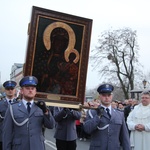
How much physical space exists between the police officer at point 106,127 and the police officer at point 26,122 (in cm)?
64

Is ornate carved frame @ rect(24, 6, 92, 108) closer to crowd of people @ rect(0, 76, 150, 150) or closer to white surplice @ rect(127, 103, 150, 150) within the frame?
crowd of people @ rect(0, 76, 150, 150)

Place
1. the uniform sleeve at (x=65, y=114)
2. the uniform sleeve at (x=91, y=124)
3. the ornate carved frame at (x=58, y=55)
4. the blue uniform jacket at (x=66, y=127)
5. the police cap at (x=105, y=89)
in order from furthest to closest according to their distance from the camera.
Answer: the blue uniform jacket at (x=66, y=127), the uniform sleeve at (x=65, y=114), the ornate carved frame at (x=58, y=55), the police cap at (x=105, y=89), the uniform sleeve at (x=91, y=124)

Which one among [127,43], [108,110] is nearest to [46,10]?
[108,110]

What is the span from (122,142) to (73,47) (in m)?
2.02

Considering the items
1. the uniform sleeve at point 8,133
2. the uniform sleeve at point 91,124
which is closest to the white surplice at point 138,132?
the uniform sleeve at point 91,124

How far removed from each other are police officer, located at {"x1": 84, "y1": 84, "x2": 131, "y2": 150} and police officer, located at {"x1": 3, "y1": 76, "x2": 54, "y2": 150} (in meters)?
0.64

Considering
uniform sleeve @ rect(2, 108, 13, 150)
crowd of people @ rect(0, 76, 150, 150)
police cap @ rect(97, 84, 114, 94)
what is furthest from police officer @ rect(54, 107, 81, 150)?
uniform sleeve @ rect(2, 108, 13, 150)

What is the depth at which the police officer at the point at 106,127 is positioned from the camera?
178 inches

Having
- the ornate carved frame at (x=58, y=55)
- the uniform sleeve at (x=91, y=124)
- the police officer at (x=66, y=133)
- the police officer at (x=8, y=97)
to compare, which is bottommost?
the police officer at (x=66, y=133)

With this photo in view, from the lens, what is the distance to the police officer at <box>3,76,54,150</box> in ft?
13.9

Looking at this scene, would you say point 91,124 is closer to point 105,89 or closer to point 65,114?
point 105,89

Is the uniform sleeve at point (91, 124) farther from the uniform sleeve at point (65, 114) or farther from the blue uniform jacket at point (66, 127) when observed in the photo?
the blue uniform jacket at point (66, 127)

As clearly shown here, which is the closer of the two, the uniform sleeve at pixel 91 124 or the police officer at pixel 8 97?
the uniform sleeve at pixel 91 124

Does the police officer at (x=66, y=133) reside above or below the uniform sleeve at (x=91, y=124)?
below
